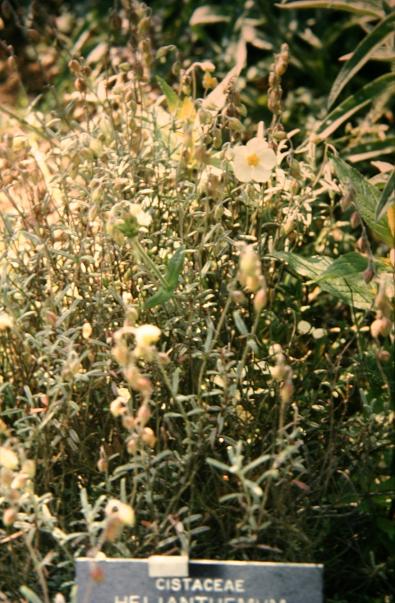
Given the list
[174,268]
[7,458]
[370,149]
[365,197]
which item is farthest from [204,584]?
[370,149]

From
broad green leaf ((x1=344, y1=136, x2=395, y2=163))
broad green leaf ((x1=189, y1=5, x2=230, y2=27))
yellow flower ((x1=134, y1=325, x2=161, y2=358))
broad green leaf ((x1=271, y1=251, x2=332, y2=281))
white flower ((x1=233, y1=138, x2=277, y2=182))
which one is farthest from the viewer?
broad green leaf ((x1=189, y1=5, x2=230, y2=27))

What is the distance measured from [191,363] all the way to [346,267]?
28cm

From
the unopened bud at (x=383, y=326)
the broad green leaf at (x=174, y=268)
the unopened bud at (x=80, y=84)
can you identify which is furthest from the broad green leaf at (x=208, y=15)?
the unopened bud at (x=383, y=326)

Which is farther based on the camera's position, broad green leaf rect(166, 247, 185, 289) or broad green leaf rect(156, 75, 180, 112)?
broad green leaf rect(156, 75, 180, 112)

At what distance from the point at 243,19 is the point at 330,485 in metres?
1.62

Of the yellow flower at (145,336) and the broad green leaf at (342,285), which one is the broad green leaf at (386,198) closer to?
the broad green leaf at (342,285)

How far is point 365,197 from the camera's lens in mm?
1531

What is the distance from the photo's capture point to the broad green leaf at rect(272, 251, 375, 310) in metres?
1.48

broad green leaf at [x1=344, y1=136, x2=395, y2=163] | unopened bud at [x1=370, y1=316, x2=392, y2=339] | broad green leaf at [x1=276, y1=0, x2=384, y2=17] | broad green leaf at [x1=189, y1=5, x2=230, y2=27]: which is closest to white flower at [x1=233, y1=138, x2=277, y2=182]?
unopened bud at [x1=370, y1=316, x2=392, y2=339]

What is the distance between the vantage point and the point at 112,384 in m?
1.38

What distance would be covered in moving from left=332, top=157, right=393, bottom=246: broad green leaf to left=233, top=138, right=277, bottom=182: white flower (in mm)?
148

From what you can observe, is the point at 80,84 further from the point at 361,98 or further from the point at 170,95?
the point at 361,98

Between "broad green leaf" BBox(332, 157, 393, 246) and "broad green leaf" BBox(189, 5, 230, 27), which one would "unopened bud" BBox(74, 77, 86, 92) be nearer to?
"broad green leaf" BBox(332, 157, 393, 246)

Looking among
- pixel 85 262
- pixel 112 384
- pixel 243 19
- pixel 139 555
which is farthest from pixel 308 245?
pixel 243 19
